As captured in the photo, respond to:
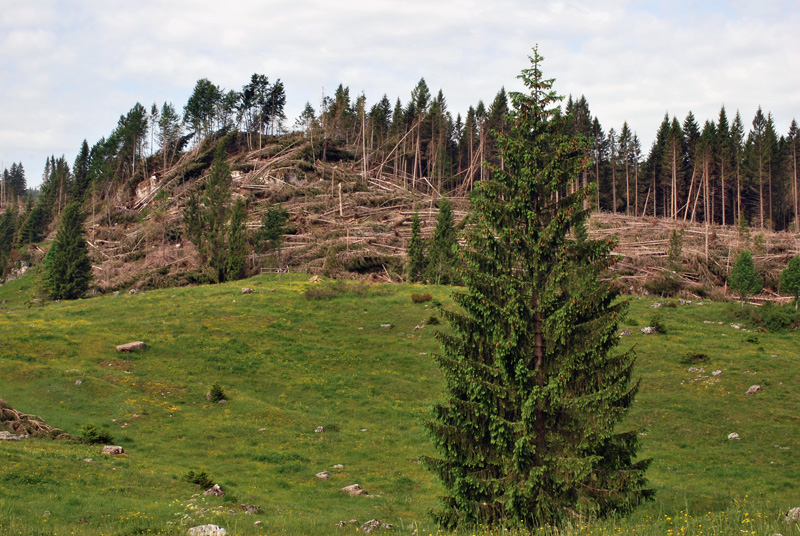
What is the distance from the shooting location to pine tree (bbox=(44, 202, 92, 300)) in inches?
2616

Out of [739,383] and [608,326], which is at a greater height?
[608,326]

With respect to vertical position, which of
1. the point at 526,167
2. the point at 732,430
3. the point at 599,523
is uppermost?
the point at 526,167

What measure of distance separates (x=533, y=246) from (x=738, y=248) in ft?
225

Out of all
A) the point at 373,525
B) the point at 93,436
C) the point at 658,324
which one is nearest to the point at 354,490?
the point at 373,525

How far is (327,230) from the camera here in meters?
87.1

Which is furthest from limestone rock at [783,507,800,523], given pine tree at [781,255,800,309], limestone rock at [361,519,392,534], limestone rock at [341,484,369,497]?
pine tree at [781,255,800,309]

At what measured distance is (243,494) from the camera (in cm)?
2027

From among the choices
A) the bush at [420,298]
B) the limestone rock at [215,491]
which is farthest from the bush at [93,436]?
the bush at [420,298]

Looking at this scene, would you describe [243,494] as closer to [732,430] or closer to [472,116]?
[732,430]

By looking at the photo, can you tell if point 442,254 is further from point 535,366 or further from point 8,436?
point 535,366

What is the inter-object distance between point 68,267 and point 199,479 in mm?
57335

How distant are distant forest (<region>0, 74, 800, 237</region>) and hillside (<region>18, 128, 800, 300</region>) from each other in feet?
13.7

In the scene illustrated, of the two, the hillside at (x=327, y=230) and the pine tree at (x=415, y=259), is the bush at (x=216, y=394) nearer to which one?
the hillside at (x=327, y=230)

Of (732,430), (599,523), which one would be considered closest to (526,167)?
(599,523)
